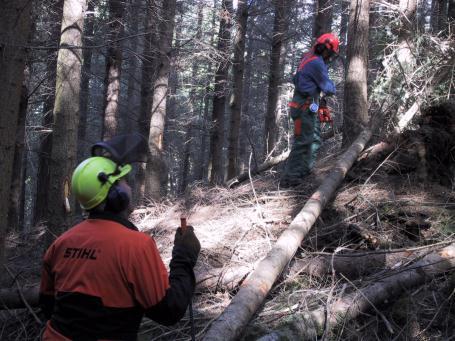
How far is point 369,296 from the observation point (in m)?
3.88

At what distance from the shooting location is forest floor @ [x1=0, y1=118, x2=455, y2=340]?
3844 millimetres

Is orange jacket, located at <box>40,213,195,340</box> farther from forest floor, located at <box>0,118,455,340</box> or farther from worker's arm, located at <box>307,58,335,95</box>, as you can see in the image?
worker's arm, located at <box>307,58,335,95</box>

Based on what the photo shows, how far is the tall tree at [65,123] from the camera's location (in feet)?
21.3

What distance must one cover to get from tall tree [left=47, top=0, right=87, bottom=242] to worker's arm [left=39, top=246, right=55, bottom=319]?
12.1 feet

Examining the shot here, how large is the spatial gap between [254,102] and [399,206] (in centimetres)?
3015

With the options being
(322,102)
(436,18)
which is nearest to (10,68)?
(322,102)

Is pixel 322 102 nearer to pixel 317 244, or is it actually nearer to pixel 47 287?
pixel 317 244

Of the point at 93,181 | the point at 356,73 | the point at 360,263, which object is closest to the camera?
the point at 93,181

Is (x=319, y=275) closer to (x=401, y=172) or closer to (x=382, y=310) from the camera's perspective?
(x=382, y=310)

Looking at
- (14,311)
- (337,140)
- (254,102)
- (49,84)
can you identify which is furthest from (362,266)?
(254,102)

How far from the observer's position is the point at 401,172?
614cm

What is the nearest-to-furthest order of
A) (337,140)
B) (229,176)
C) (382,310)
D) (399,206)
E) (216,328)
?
(216,328), (382,310), (399,206), (337,140), (229,176)

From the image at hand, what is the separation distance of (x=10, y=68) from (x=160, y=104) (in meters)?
6.66

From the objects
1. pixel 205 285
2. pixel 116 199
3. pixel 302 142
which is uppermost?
pixel 302 142
